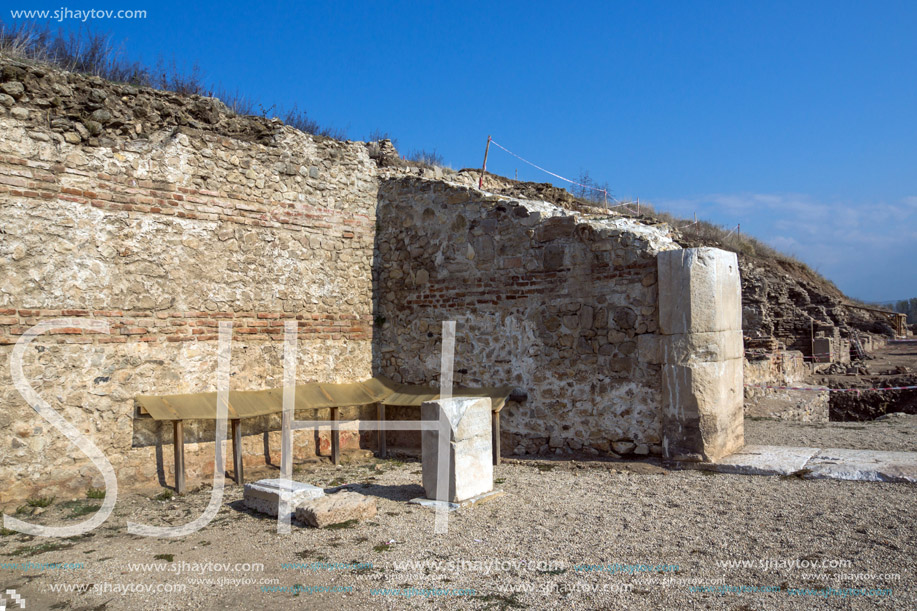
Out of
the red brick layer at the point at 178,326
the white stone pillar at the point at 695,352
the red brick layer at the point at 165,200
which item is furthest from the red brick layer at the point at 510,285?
the red brick layer at the point at 165,200

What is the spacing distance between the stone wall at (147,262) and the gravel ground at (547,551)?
0.89 m

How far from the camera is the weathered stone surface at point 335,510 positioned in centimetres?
529

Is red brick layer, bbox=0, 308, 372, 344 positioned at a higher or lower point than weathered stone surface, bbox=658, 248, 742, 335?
lower

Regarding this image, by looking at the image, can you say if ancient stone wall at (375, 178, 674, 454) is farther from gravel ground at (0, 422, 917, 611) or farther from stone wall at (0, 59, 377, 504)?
gravel ground at (0, 422, 917, 611)

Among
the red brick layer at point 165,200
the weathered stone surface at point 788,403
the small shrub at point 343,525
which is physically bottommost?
the small shrub at point 343,525

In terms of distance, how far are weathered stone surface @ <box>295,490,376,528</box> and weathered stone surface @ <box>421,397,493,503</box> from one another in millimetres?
689

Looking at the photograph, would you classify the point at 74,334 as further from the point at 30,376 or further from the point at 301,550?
the point at 301,550

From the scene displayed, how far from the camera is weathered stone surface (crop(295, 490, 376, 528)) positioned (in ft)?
17.4

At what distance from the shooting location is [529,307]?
8078 mm

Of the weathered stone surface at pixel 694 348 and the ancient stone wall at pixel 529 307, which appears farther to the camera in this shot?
the ancient stone wall at pixel 529 307

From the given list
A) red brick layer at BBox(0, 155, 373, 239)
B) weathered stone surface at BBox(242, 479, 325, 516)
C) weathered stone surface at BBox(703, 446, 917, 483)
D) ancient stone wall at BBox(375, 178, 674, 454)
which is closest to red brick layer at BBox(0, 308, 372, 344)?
ancient stone wall at BBox(375, 178, 674, 454)

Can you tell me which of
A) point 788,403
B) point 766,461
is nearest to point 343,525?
point 766,461

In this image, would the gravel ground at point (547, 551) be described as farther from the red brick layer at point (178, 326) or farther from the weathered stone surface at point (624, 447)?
the red brick layer at point (178, 326)

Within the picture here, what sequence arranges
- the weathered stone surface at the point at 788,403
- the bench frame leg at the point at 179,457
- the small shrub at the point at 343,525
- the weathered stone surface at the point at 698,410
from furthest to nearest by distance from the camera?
the weathered stone surface at the point at 788,403 → the weathered stone surface at the point at 698,410 → the bench frame leg at the point at 179,457 → the small shrub at the point at 343,525
